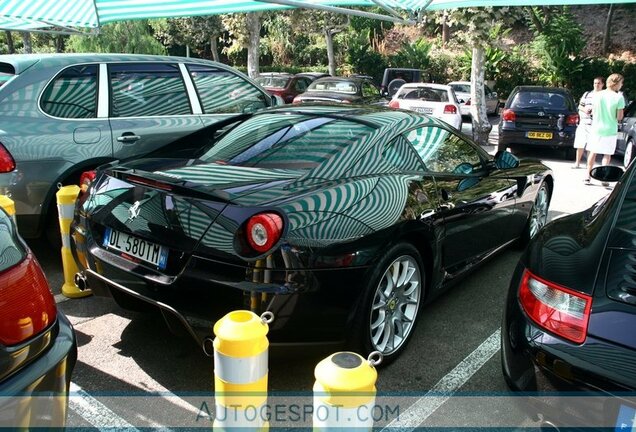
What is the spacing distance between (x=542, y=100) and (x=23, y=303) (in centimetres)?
1156

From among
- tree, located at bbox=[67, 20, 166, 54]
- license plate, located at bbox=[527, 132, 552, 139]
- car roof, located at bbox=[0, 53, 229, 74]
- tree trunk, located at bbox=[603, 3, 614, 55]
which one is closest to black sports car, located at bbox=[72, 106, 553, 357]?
car roof, located at bbox=[0, 53, 229, 74]

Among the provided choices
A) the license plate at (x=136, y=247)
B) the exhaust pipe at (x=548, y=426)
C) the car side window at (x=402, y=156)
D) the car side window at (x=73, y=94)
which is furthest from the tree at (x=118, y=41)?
the exhaust pipe at (x=548, y=426)

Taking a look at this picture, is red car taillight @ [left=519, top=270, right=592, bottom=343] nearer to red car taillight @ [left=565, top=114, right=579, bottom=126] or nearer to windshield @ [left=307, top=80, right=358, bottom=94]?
red car taillight @ [left=565, top=114, right=579, bottom=126]

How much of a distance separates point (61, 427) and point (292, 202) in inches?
54.4

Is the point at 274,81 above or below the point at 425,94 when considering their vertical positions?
above

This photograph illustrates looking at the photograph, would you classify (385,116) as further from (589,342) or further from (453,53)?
(453,53)

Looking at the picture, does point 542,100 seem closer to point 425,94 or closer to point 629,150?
point 629,150

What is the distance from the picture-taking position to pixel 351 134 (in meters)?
3.46

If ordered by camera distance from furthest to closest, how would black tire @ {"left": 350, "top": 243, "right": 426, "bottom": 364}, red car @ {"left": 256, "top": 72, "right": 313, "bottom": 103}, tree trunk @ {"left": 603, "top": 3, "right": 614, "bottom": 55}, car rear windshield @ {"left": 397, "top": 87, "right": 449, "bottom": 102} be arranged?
tree trunk @ {"left": 603, "top": 3, "right": 614, "bottom": 55}
red car @ {"left": 256, "top": 72, "right": 313, "bottom": 103}
car rear windshield @ {"left": 397, "top": 87, "right": 449, "bottom": 102}
black tire @ {"left": 350, "top": 243, "right": 426, "bottom": 364}

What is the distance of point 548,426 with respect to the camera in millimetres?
2268

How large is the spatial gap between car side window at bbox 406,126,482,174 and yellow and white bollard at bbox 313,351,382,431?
2.28m

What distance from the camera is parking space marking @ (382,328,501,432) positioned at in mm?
2750

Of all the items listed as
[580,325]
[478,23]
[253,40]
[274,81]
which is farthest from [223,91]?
[253,40]

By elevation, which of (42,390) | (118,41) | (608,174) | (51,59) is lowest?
(42,390)
